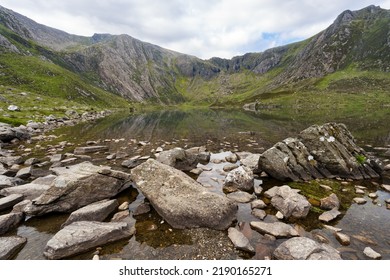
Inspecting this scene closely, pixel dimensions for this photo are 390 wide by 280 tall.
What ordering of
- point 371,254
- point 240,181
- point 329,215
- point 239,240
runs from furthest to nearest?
point 240,181
point 329,215
point 239,240
point 371,254

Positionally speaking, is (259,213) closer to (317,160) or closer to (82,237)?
(82,237)

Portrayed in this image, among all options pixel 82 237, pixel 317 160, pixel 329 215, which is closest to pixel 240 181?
pixel 329 215

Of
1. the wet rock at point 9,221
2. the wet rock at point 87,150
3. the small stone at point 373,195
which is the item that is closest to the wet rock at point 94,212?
the wet rock at point 9,221

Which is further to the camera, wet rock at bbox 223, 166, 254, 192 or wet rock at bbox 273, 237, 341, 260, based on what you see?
wet rock at bbox 223, 166, 254, 192

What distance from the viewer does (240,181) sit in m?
15.0

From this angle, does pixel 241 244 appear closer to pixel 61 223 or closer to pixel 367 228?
pixel 367 228

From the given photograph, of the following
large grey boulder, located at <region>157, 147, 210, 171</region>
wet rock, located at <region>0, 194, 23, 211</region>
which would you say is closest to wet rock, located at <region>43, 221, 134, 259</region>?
wet rock, located at <region>0, 194, 23, 211</region>

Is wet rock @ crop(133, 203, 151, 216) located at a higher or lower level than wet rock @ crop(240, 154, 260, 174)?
lower

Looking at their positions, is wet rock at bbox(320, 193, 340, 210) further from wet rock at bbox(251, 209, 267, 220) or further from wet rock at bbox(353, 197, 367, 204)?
wet rock at bbox(251, 209, 267, 220)

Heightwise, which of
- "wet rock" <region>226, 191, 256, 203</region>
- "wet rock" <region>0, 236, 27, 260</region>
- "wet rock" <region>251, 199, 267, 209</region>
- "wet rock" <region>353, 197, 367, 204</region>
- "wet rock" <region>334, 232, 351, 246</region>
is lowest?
"wet rock" <region>0, 236, 27, 260</region>

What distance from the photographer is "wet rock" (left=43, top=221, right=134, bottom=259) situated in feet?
26.9

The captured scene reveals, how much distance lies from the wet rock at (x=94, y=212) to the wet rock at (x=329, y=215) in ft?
35.9

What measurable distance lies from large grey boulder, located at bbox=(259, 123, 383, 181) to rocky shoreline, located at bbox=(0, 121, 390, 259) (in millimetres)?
69

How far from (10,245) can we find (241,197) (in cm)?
1134
